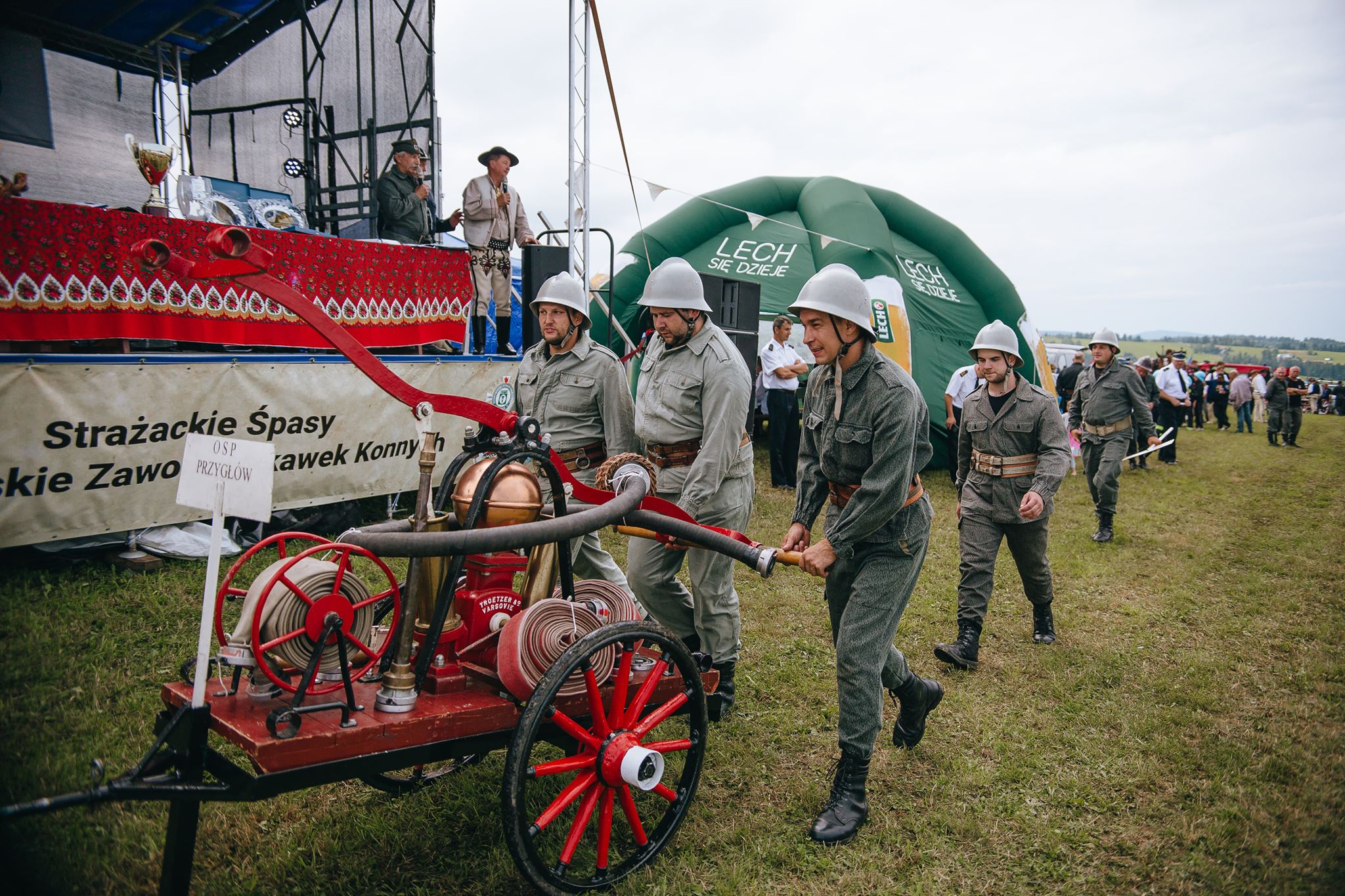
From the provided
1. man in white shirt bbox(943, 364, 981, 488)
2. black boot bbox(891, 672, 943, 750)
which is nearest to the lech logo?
man in white shirt bbox(943, 364, 981, 488)

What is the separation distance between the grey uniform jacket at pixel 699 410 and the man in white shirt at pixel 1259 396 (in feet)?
106

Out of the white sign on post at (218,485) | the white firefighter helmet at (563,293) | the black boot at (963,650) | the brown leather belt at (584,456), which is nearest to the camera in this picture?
the white sign on post at (218,485)

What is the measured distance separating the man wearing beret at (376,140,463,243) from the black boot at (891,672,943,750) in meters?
6.76

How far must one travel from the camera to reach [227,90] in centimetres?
1105

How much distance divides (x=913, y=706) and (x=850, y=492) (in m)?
1.18

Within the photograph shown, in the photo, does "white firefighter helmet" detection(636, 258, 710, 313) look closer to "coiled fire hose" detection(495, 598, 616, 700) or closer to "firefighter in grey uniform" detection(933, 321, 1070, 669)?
"coiled fire hose" detection(495, 598, 616, 700)

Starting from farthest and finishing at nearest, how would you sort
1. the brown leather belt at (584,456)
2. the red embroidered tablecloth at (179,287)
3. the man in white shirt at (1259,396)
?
the man in white shirt at (1259,396)
the red embroidered tablecloth at (179,287)
the brown leather belt at (584,456)

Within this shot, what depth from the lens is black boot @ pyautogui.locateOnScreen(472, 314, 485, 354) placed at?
8.36 metres

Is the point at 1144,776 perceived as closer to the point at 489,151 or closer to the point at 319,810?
the point at 319,810

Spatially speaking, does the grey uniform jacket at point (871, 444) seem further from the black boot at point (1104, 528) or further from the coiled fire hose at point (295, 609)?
the black boot at point (1104, 528)

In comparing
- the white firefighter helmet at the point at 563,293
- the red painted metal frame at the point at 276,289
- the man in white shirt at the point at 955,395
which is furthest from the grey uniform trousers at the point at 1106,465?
the red painted metal frame at the point at 276,289

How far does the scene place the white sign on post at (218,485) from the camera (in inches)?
81.8

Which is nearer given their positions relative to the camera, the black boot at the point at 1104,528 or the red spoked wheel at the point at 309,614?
the red spoked wheel at the point at 309,614

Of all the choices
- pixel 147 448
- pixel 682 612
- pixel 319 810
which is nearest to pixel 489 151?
pixel 147 448
